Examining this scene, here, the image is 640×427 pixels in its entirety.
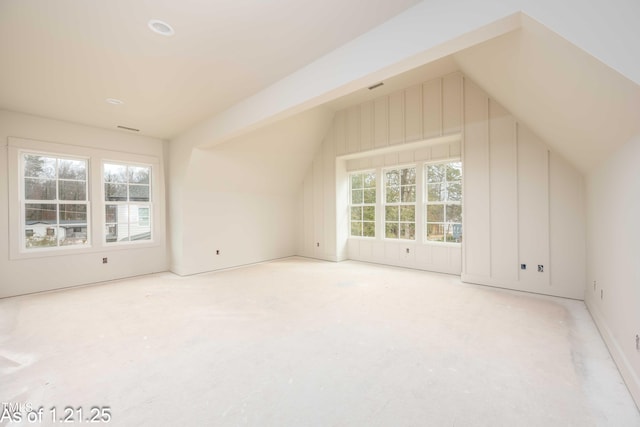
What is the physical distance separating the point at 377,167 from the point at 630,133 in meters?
4.26

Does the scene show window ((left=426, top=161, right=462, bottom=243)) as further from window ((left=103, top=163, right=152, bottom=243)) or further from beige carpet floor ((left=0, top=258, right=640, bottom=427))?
window ((left=103, top=163, right=152, bottom=243))

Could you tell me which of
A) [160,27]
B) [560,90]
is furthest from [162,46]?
[560,90]

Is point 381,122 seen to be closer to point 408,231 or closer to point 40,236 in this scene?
point 408,231

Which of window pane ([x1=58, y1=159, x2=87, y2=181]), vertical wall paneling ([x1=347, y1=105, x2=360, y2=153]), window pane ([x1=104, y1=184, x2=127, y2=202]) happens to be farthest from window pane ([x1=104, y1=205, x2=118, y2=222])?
vertical wall paneling ([x1=347, y1=105, x2=360, y2=153])

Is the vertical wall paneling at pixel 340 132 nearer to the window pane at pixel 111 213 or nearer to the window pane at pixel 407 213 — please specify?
the window pane at pixel 407 213

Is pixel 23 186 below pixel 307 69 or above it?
below

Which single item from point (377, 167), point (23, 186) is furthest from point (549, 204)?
point (23, 186)

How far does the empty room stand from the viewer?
1766 millimetres

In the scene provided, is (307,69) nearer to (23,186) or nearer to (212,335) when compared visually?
(212,335)

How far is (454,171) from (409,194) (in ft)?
3.05

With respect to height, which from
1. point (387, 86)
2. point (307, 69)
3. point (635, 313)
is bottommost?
point (635, 313)

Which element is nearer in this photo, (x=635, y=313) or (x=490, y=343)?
(x=635, y=313)

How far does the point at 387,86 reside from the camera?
498cm

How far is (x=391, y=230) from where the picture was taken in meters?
5.86
